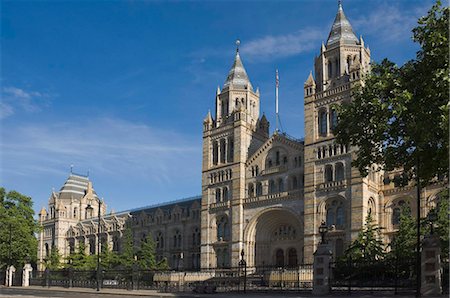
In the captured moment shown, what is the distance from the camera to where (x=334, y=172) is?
189 feet

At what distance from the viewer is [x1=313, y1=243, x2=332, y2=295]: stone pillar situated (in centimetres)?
3023

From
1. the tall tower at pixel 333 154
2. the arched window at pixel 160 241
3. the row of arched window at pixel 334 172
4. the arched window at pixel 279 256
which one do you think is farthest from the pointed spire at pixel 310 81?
the arched window at pixel 160 241

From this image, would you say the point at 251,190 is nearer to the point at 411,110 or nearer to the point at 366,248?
the point at 366,248

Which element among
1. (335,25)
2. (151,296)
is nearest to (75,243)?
(335,25)

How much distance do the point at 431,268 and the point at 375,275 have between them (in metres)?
7.74

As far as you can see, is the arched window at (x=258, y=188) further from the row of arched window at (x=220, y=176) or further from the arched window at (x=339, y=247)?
the arched window at (x=339, y=247)

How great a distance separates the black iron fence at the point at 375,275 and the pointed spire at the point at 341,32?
31.8m

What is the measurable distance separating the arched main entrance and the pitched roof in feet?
58.2

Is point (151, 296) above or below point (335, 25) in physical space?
below

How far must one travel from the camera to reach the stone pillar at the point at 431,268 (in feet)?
87.1

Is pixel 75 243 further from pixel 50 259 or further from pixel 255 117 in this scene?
pixel 255 117

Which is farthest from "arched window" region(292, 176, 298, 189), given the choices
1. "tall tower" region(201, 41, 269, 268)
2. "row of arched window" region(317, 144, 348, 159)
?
"tall tower" region(201, 41, 269, 268)

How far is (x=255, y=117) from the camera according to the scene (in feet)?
238

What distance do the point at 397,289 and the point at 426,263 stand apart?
3.43m
